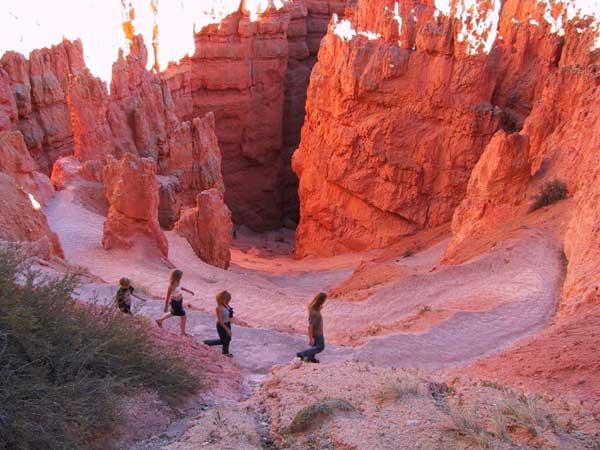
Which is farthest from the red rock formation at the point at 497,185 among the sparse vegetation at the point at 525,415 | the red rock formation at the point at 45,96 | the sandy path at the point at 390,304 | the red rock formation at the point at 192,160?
the red rock formation at the point at 45,96

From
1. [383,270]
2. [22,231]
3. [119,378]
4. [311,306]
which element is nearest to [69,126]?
[22,231]

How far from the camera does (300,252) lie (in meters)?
24.2

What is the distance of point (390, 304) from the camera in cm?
1059

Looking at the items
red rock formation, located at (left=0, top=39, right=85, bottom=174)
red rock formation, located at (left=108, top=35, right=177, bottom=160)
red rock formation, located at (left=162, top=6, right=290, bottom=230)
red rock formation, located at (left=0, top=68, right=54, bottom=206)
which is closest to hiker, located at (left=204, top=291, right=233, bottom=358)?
red rock formation, located at (left=0, top=68, right=54, bottom=206)

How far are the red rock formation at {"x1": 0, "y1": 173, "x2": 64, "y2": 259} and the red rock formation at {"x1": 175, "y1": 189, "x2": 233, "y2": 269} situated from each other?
4.99 metres

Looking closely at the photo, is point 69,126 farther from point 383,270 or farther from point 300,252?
point 383,270

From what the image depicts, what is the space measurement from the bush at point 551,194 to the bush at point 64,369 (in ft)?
33.7

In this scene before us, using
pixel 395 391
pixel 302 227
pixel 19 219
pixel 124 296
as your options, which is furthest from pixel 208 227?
pixel 395 391

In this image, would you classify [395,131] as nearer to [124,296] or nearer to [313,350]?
[313,350]

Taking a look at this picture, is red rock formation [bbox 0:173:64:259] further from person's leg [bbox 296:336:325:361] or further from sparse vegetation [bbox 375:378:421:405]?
sparse vegetation [bbox 375:378:421:405]

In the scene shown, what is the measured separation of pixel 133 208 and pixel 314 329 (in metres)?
7.45

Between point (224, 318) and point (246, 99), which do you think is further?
point (246, 99)

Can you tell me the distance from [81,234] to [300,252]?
37.1 ft

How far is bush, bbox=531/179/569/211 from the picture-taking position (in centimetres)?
1275
